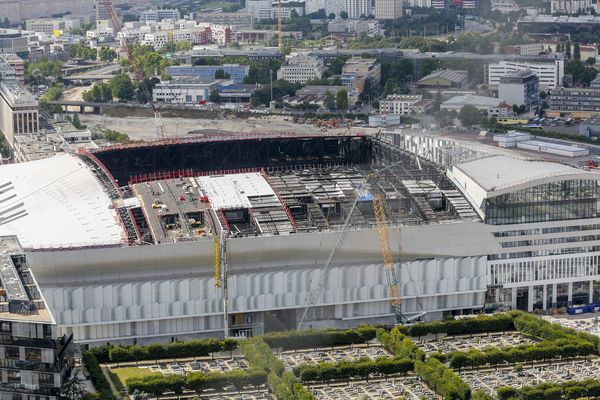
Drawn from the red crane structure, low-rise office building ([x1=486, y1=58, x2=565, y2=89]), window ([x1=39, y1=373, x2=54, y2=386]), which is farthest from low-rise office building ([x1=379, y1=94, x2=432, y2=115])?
window ([x1=39, y1=373, x2=54, y2=386])

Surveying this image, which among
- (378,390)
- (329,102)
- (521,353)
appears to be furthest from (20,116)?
(378,390)

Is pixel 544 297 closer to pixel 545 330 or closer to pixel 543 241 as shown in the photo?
pixel 543 241

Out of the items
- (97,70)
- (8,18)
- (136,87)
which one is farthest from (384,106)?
(8,18)

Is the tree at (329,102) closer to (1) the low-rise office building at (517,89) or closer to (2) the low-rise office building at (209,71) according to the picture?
(1) the low-rise office building at (517,89)

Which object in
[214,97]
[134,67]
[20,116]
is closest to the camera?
[20,116]

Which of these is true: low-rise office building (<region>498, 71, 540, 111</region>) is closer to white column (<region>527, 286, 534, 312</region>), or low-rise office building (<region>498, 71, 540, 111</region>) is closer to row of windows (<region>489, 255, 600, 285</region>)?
row of windows (<region>489, 255, 600, 285</region>)

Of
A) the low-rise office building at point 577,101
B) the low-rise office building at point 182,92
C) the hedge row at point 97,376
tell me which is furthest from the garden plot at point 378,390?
the low-rise office building at point 182,92

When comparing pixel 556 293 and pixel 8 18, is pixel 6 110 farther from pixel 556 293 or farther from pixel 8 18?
pixel 8 18
